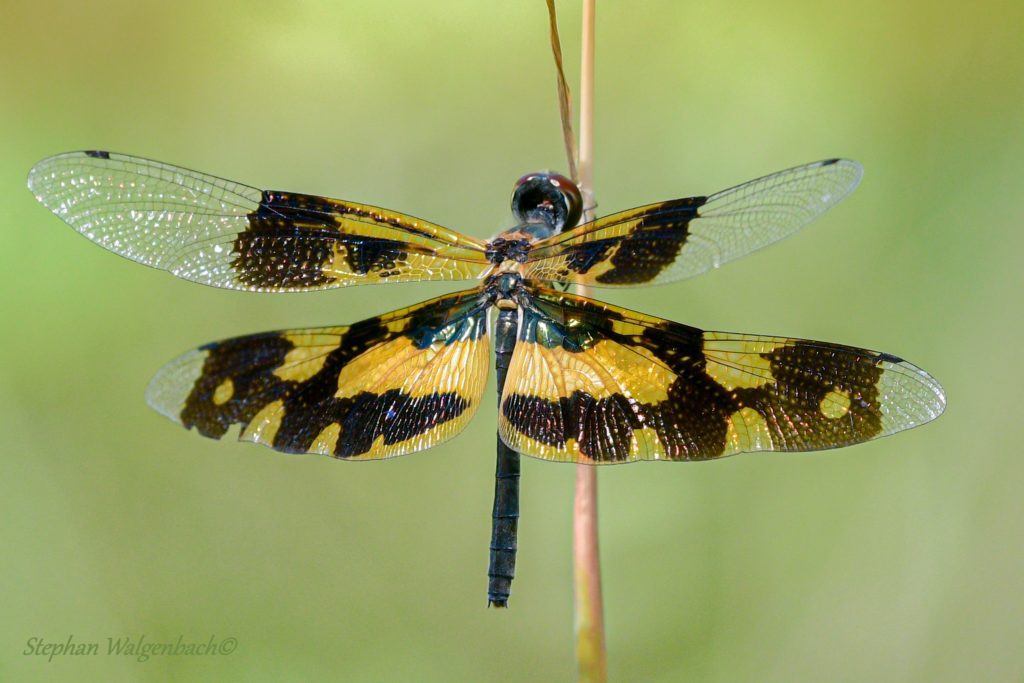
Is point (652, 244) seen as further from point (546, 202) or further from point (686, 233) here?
point (546, 202)

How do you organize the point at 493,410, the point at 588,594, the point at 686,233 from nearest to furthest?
the point at 588,594 → the point at 686,233 → the point at 493,410

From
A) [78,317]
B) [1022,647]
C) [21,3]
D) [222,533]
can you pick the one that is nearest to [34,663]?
[222,533]

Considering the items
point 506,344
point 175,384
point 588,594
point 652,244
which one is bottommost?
point 588,594

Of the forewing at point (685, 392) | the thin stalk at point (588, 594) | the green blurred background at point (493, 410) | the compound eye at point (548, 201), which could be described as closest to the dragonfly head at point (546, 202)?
the compound eye at point (548, 201)

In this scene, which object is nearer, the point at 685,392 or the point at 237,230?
the point at 685,392

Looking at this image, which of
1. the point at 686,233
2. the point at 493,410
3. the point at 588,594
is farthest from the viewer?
the point at 493,410

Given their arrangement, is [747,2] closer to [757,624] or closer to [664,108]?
[664,108]

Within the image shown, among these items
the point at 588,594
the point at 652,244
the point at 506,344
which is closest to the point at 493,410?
the point at 506,344

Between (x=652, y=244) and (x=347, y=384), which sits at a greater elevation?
(x=652, y=244)

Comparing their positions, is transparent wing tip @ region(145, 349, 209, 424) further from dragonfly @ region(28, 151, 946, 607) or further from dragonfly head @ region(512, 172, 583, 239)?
dragonfly head @ region(512, 172, 583, 239)

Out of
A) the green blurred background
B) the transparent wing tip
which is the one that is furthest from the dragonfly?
the green blurred background
